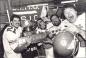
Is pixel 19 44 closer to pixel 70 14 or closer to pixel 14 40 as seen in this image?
pixel 14 40

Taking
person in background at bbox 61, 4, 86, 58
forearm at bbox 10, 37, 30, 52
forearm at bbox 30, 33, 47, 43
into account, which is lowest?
forearm at bbox 10, 37, 30, 52

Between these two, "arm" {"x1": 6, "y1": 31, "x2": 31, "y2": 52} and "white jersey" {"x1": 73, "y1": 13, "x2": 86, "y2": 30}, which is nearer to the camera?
"arm" {"x1": 6, "y1": 31, "x2": 31, "y2": 52}

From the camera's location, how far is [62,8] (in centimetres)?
536

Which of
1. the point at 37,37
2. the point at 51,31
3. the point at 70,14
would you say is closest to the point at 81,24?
the point at 70,14

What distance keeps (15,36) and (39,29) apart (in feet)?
1.48

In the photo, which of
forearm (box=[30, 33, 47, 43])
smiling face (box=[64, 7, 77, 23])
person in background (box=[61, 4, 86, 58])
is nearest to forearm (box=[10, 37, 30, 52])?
forearm (box=[30, 33, 47, 43])

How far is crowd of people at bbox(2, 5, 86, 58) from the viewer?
17.1 ft

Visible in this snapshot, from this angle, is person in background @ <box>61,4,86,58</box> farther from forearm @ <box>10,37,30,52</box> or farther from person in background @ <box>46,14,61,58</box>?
forearm @ <box>10,37,30,52</box>

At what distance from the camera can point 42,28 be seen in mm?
5285

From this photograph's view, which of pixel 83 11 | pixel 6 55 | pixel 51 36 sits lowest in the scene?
pixel 6 55

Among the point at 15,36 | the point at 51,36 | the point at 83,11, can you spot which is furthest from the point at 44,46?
the point at 83,11

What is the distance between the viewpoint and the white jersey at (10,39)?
17.1ft

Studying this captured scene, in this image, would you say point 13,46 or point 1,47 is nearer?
point 13,46

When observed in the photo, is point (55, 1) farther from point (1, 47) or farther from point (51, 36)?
point (1, 47)
